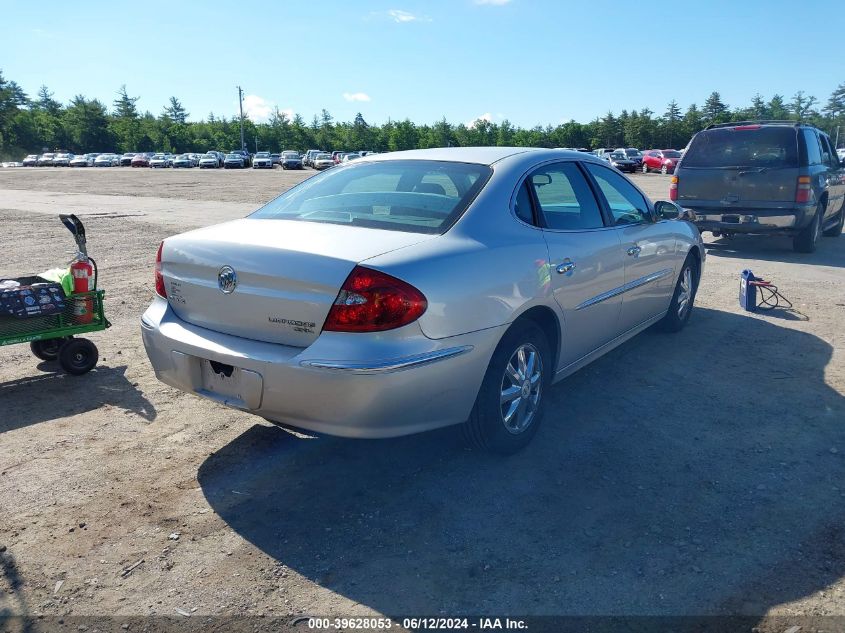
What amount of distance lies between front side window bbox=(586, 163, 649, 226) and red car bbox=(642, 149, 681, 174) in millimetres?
41693

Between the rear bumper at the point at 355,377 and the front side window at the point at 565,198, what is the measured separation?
1.07m

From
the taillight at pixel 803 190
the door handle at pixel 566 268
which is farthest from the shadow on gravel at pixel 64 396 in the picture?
the taillight at pixel 803 190

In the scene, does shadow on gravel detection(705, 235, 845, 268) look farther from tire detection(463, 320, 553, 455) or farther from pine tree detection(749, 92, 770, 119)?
pine tree detection(749, 92, 770, 119)

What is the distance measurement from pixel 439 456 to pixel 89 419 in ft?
7.33

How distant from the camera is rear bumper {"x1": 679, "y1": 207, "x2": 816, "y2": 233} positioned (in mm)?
10234

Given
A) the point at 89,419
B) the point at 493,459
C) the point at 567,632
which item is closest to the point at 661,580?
the point at 567,632

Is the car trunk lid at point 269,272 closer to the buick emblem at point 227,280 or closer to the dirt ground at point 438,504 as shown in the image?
the buick emblem at point 227,280

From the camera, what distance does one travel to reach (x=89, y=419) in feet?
14.7

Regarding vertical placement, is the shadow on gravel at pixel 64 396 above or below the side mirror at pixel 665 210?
below

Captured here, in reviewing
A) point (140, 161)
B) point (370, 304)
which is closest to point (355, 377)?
point (370, 304)

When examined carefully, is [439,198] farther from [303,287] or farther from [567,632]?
[567,632]

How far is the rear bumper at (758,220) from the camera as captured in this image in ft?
33.6

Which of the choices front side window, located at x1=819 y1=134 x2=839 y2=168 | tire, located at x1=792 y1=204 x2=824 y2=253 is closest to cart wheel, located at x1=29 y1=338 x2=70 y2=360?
tire, located at x1=792 y1=204 x2=824 y2=253

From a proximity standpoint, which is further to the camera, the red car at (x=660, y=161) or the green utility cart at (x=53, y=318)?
the red car at (x=660, y=161)
